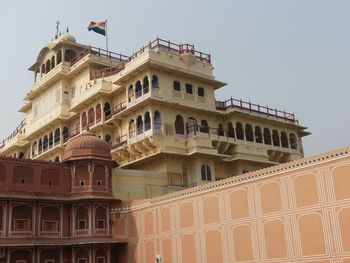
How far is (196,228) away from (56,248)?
9370 mm

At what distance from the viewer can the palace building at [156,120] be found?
34156 millimetres

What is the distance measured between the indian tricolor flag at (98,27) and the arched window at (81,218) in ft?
61.1

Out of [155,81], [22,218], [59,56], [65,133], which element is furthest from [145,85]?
[59,56]

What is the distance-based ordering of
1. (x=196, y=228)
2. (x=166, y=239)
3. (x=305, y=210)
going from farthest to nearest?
(x=166, y=239) < (x=196, y=228) < (x=305, y=210)

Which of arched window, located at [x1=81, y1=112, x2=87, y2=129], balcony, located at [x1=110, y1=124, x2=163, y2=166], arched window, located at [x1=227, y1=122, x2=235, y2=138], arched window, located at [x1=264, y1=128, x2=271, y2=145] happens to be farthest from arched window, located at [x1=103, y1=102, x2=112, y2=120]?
arched window, located at [x1=264, y1=128, x2=271, y2=145]

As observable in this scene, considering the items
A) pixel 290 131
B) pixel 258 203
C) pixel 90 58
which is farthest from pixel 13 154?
pixel 258 203

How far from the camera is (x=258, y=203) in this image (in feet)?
73.2

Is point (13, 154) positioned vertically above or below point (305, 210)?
above

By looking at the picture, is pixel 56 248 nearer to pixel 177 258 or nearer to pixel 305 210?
pixel 177 258

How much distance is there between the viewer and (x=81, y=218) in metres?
30.2

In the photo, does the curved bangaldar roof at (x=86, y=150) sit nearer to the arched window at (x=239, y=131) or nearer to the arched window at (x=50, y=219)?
the arched window at (x=50, y=219)

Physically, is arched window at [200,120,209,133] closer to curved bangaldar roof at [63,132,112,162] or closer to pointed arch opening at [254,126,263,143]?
pointed arch opening at [254,126,263,143]

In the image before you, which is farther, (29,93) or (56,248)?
(29,93)

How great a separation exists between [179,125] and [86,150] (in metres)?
7.91
